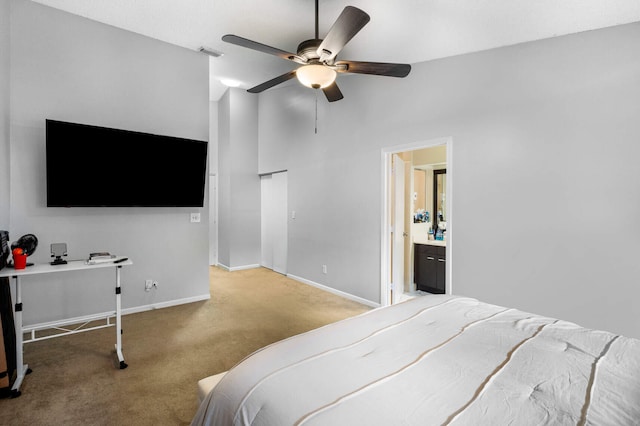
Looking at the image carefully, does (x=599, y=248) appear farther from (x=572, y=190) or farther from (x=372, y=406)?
(x=372, y=406)

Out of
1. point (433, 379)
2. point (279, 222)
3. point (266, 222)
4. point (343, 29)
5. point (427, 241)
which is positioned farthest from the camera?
point (266, 222)

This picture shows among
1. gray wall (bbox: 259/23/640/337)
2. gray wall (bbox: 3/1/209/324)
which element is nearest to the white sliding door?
gray wall (bbox: 3/1/209/324)

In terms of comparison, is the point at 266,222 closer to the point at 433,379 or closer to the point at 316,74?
the point at 316,74

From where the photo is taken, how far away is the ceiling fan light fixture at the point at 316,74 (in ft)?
7.98

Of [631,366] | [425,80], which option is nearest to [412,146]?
[425,80]

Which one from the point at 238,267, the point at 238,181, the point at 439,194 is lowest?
the point at 238,267

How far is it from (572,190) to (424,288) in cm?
269

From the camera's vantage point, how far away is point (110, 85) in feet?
11.7

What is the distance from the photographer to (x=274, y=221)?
6012mm

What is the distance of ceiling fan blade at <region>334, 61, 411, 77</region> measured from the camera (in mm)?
2445

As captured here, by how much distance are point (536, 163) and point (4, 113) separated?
4.92 m

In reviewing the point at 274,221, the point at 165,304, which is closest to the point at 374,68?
the point at 165,304

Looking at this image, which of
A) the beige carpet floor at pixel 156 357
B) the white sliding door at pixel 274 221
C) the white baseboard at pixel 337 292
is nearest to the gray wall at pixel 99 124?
the beige carpet floor at pixel 156 357

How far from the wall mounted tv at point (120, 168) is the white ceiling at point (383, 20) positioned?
123cm
